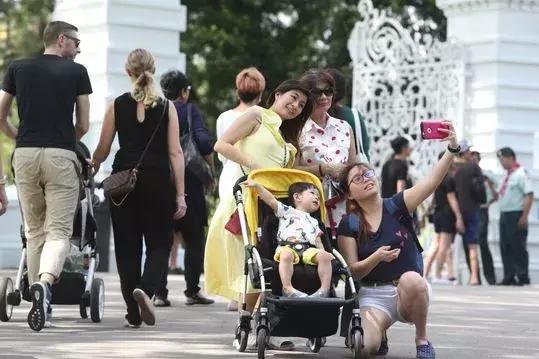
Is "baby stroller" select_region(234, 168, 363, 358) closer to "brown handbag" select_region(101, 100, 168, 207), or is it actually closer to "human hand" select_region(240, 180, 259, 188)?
"human hand" select_region(240, 180, 259, 188)

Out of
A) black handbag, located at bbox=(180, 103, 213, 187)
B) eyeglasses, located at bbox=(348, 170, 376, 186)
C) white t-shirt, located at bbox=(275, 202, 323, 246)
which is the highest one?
black handbag, located at bbox=(180, 103, 213, 187)

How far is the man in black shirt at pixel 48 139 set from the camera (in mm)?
11570

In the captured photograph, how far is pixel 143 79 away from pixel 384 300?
8.21ft

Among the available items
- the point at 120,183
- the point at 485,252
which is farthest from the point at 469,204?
the point at 120,183

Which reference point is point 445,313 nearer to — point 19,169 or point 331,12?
point 19,169

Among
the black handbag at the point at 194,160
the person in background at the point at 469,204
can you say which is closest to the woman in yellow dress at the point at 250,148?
the black handbag at the point at 194,160

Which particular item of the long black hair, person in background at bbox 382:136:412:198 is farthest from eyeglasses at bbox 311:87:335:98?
person in background at bbox 382:136:412:198

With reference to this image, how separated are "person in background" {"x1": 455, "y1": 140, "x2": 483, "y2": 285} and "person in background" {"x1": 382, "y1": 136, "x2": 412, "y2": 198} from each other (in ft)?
2.41

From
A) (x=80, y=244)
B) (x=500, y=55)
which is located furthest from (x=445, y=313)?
(x=500, y=55)

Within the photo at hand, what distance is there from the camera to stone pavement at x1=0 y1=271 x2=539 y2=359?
10296 mm

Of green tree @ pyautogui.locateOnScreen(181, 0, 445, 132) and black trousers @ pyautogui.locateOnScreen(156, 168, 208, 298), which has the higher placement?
green tree @ pyautogui.locateOnScreen(181, 0, 445, 132)

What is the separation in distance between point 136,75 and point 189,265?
2.96m

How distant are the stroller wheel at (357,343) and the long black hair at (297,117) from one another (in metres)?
1.68

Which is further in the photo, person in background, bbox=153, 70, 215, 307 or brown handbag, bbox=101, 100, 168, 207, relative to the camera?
person in background, bbox=153, 70, 215, 307
